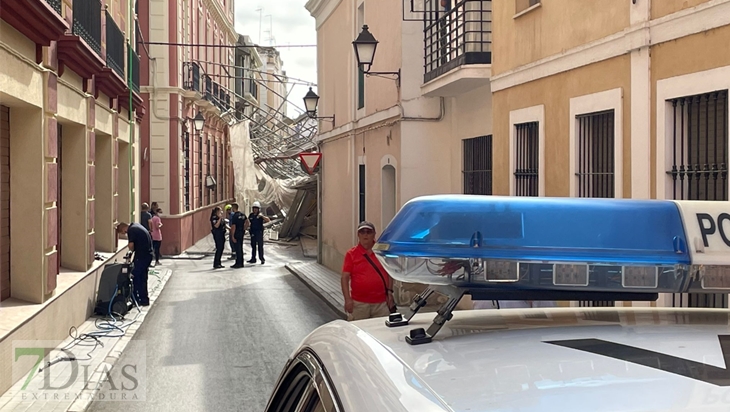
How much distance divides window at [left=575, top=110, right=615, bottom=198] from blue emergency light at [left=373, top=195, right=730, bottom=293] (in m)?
5.76

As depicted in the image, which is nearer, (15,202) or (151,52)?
(15,202)

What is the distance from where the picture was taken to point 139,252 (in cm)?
1424

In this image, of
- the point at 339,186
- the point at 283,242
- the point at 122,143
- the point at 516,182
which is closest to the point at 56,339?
the point at 516,182

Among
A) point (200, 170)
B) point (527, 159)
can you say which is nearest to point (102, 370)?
point (527, 159)

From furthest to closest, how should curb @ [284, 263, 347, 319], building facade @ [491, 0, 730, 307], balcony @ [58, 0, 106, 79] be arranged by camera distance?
1. curb @ [284, 263, 347, 319]
2. balcony @ [58, 0, 106, 79]
3. building facade @ [491, 0, 730, 307]

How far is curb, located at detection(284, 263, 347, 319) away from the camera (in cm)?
1369

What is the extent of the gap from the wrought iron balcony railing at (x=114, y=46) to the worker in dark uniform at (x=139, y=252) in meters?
3.01

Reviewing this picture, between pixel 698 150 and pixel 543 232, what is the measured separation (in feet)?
16.3

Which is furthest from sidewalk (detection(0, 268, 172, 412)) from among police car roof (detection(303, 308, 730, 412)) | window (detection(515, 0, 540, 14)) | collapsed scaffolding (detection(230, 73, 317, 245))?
collapsed scaffolding (detection(230, 73, 317, 245))

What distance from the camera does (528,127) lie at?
9711mm

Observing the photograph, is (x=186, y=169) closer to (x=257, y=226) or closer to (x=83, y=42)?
(x=257, y=226)

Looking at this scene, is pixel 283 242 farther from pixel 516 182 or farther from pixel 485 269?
pixel 485 269

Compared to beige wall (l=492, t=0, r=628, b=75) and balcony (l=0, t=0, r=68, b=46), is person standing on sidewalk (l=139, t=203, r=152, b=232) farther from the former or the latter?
beige wall (l=492, t=0, r=628, b=75)

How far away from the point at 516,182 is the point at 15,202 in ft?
19.4
